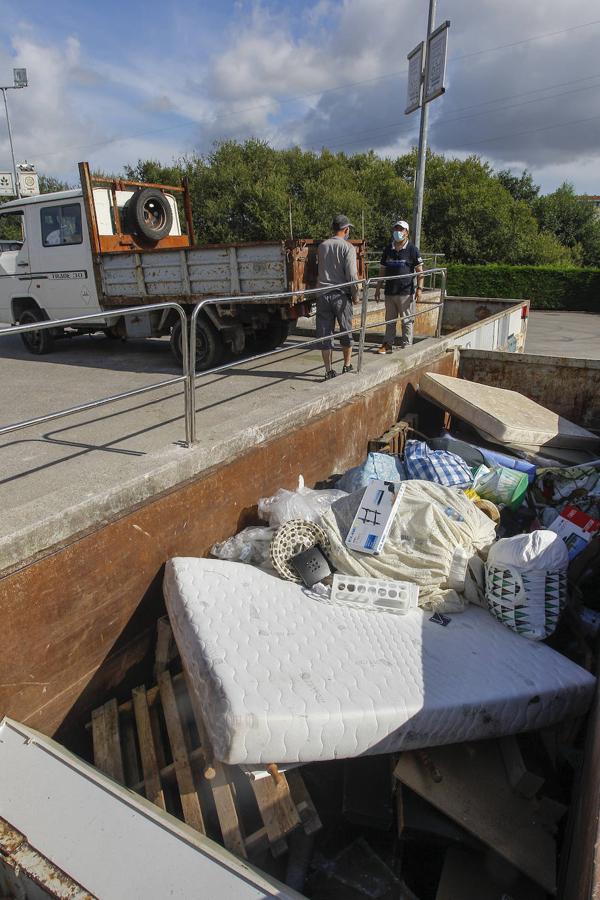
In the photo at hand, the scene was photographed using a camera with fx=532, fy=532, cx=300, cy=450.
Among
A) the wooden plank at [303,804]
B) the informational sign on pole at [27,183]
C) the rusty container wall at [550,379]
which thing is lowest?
the wooden plank at [303,804]

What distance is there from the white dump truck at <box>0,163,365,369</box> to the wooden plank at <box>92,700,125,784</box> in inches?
162

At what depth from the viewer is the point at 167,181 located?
30.7m

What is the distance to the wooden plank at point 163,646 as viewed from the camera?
2.84m

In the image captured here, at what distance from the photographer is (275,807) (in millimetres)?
2188

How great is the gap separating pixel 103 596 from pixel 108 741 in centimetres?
67

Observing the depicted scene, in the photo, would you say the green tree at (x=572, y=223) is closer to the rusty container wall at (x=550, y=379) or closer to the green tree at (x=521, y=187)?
the green tree at (x=521, y=187)

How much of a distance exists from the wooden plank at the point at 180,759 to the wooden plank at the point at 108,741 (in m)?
0.24

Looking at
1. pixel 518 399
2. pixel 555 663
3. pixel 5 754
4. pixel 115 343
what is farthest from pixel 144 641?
pixel 115 343

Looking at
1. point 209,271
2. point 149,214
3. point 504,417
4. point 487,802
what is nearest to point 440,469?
point 504,417

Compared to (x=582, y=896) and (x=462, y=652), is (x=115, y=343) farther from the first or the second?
(x=582, y=896)

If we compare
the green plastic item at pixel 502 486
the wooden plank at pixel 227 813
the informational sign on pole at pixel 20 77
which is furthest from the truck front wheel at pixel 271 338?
the informational sign on pole at pixel 20 77

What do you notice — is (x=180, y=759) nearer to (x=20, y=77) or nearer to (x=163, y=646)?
(x=163, y=646)

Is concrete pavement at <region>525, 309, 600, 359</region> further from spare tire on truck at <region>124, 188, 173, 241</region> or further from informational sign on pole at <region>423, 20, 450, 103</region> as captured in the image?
spare tire on truck at <region>124, 188, 173, 241</region>

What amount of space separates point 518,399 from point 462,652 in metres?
3.88
